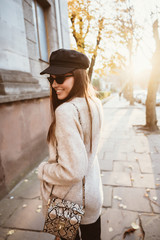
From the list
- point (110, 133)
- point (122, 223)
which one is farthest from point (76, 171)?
point (110, 133)

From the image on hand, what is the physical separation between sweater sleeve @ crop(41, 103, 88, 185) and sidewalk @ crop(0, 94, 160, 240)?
1.73 metres

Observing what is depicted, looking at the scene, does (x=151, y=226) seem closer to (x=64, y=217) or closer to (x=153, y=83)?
(x=64, y=217)

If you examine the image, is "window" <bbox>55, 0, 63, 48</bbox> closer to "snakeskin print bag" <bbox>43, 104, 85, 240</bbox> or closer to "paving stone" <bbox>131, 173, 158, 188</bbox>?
"paving stone" <bbox>131, 173, 158, 188</bbox>

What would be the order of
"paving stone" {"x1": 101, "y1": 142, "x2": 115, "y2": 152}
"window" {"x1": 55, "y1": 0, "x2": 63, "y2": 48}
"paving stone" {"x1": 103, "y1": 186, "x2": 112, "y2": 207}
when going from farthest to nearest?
1. "window" {"x1": 55, "y1": 0, "x2": 63, "y2": 48}
2. "paving stone" {"x1": 101, "y1": 142, "x2": 115, "y2": 152}
3. "paving stone" {"x1": 103, "y1": 186, "x2": 112, "y2": 207}

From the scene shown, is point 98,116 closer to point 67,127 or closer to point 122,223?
point 67,127

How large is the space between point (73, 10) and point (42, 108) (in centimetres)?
733

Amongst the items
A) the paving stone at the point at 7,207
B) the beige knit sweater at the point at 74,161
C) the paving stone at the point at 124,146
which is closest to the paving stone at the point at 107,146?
the paving stone at the point at 124,146

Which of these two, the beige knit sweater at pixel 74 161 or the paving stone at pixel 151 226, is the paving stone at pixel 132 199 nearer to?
the paving stone at pixel 151 226

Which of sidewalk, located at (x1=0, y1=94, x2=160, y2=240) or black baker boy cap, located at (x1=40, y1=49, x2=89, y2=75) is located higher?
black baker boy cap, located at (x1=40, y1=49, x2=89, y2=75)

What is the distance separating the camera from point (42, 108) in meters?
4.67

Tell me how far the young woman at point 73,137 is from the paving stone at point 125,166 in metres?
2.66

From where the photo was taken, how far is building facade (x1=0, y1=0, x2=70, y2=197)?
315 centimetres

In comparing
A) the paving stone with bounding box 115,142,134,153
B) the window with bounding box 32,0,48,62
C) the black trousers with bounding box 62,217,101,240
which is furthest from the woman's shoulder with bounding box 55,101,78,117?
the window with bounding box 32,0,48,62

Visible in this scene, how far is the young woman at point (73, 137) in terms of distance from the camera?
3.29 ft
